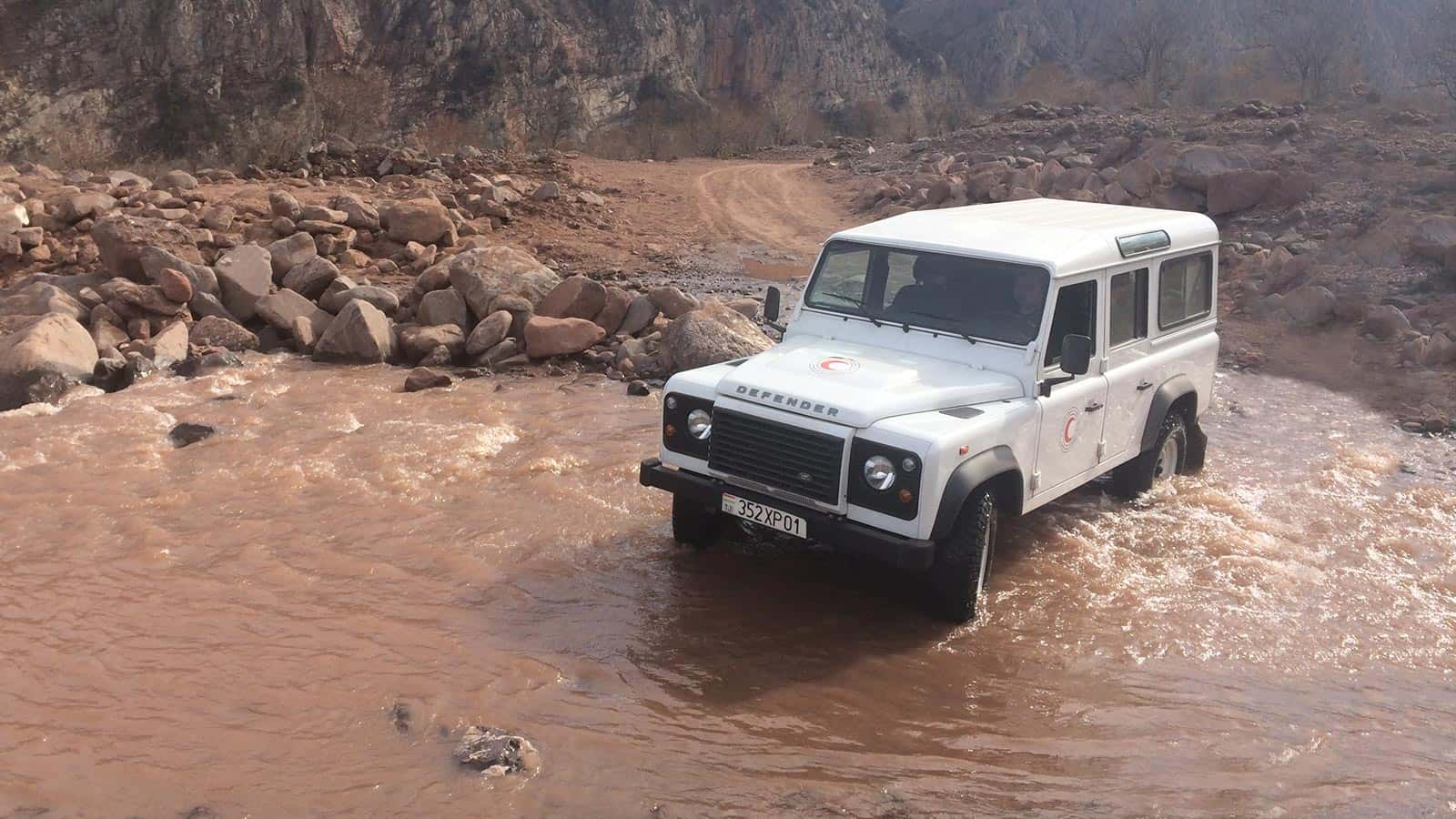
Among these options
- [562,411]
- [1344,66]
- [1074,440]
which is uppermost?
[1344,66]

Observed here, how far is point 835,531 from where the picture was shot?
17.2 feet

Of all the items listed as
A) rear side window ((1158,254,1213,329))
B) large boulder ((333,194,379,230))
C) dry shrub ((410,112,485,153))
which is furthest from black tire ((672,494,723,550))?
dry shrub ((410,112,485,153))

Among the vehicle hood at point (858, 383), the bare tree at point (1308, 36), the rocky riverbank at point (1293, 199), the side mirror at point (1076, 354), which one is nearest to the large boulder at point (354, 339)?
the vehicle hood at point (858, 383)

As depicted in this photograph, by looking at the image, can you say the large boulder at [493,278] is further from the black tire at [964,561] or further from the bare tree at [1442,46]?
the bare tree at [1442,46]

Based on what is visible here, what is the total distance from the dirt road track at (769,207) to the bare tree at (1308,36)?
1213cm

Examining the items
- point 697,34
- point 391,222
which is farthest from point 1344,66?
point 391,222

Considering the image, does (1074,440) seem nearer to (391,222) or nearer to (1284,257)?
(1284,257)

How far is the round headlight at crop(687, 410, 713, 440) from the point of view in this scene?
575 centimetres

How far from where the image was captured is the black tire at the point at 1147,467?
7.21 meters

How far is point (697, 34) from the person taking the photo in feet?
146

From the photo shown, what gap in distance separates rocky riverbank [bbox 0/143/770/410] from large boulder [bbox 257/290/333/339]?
16 mm

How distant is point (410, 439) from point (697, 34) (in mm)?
38849

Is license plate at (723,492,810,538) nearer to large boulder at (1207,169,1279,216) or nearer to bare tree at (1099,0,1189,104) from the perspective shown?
large boulder at (1207,169,1279,216)

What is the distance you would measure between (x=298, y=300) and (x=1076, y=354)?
769 cm
